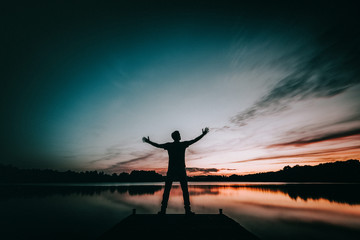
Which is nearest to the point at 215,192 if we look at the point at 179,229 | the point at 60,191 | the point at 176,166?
the point at 60,191

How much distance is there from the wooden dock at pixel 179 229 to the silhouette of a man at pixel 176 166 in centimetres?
41

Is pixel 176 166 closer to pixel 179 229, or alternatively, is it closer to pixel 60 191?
pixel 179 229

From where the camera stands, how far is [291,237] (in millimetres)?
14047

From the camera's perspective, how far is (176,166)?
586 centimetres

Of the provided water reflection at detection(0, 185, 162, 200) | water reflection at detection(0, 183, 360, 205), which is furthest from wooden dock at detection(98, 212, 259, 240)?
water reflection at detection(0, 185, 162, 200)

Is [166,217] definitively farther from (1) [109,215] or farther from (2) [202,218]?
(1) [109,215]

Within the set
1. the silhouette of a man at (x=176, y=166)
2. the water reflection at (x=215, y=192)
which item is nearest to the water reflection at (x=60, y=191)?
the water reflection at (x=215, y=192)

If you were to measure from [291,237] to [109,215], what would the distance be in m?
20.2

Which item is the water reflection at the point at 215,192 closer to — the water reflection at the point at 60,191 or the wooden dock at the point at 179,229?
the water reflection at the point at 60,191

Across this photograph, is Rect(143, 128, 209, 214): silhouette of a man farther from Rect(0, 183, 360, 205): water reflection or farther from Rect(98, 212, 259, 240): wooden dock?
Rect(0, 183, 360, 205): water reflection

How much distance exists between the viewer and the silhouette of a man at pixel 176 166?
18.8 feet

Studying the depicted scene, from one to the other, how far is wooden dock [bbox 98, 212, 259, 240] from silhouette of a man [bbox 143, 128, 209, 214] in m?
0.41

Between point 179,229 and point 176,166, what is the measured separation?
1796mm

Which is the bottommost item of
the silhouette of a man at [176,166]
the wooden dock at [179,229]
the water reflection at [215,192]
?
the water reflection at [215,192]
